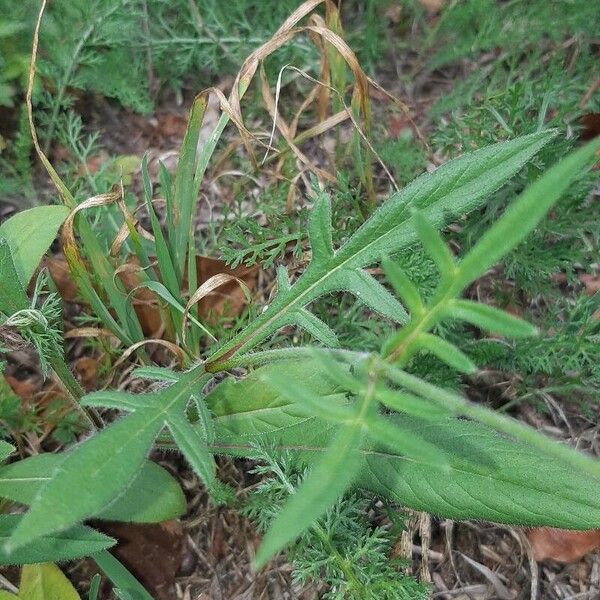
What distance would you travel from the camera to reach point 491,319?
1163mm

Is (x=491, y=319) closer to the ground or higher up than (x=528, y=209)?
closer to the ground

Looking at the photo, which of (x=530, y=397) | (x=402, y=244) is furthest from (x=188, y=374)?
(x=530, y=397)

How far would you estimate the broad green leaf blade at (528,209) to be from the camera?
1.09m

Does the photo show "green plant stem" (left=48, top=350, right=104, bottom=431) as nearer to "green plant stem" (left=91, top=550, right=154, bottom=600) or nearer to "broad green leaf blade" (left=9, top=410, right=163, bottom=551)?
"green plant stem" (left=91, top=550, right=154, bottom=600)

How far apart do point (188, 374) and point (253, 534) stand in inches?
25.4

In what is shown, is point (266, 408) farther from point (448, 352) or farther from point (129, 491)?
point (448, 352)

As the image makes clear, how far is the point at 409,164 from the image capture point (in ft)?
7.97

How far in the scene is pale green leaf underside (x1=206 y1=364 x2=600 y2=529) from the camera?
1581 mm

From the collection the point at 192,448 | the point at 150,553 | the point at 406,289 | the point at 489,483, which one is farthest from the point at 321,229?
the point at 150,553

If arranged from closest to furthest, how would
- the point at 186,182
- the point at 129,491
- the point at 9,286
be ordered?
the point at 9,286, the point at 129,491, the point at 186,182

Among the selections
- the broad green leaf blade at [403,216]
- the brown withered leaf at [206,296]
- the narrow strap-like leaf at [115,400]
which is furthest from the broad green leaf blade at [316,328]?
the brown withered leaf at [206,296]

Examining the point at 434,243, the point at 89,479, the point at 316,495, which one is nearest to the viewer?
Result: the point at 316,495

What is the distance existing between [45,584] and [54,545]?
278 millimetres

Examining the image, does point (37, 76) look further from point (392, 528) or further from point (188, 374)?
point (392, 528)
